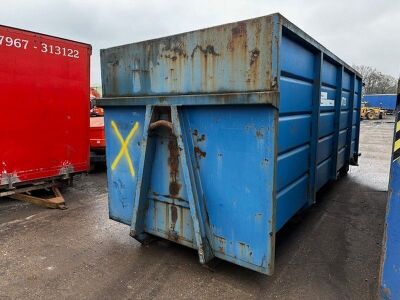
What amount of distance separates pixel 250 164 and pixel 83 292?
1.68m

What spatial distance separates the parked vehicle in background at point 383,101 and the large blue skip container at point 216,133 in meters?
39.1

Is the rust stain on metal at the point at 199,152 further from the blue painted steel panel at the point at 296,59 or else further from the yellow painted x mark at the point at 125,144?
the blue painted steel panel at the point at 296,59

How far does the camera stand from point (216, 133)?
102 inches

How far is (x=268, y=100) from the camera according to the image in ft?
7.24

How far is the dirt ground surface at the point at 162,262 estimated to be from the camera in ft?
8.61

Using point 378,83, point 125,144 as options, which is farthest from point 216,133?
point 378,83

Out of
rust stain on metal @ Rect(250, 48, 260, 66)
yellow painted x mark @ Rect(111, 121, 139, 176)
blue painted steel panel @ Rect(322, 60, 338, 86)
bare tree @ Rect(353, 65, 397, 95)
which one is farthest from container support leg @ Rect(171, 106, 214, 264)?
bare tree @ Rect(353, 65, 397, 95)

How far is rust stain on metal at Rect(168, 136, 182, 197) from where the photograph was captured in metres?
2.87

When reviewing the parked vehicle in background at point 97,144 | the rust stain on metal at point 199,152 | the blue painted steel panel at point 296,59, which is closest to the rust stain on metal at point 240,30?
the blue painted steel panel at point 296,59

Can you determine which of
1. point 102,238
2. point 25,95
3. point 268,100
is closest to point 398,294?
point 268,100

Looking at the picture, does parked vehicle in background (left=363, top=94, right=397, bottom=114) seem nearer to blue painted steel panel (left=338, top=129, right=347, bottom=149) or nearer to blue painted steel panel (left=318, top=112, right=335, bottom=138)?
blue painted steel panel (left=338, top=129, right=347, bottom=149)

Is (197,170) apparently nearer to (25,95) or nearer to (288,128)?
(288,128)

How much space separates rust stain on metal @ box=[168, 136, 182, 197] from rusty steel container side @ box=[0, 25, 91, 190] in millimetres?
2797

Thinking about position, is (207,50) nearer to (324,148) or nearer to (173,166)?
(173,166)
